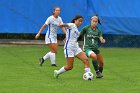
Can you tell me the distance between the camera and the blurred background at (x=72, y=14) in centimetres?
2469

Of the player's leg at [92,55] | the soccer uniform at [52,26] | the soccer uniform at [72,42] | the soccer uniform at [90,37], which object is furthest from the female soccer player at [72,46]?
the soccer uniform at [52,26]

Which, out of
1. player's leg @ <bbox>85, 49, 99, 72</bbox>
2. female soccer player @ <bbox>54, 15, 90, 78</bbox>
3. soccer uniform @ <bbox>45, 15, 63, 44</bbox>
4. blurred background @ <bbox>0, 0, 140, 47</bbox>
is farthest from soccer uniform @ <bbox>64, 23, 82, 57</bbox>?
blurred background @ <bbox>0, 0, 140, 47</bbox>

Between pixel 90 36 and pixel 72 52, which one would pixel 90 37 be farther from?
pixel 72 52

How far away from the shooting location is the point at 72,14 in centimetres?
2488

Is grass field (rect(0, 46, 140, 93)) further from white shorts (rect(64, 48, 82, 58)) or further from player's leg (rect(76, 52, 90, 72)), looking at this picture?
white shorts (rect(64, 48, 82, 58))

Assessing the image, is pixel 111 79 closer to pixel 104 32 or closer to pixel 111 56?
pixel 111 56

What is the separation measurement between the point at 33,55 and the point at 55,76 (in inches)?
299

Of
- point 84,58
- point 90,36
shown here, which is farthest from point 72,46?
point 90,36

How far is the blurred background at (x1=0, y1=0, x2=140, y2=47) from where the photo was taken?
2469 cm

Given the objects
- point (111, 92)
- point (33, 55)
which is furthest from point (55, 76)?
point (33, 55)

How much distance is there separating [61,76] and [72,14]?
32.6 ft

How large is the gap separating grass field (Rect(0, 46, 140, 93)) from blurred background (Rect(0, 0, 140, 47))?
1737 mm

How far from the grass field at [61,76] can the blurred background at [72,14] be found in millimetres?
1737

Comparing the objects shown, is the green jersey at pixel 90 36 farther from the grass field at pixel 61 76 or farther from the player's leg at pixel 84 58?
the grass field at pixel 61 76
